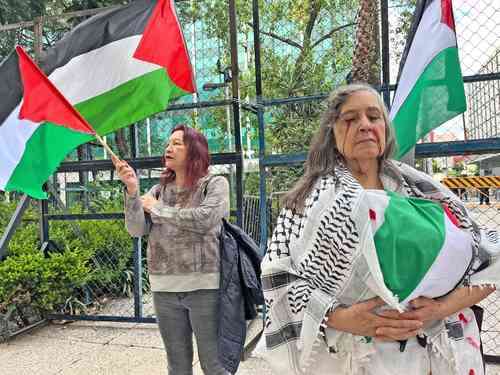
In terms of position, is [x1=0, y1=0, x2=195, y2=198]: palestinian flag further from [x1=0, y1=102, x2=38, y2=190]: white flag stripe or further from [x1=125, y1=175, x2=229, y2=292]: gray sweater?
[x1=125, y1=175, x2=229, y2=292]: gray sweater

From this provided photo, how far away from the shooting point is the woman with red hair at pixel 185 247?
97.1 inches

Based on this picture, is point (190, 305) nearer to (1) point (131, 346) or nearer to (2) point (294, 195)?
(2) point (294, 195)

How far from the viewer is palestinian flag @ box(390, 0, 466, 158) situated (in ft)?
8.07

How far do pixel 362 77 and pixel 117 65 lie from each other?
200cm

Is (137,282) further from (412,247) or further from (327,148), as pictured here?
(412,247)

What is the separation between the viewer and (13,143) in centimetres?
298

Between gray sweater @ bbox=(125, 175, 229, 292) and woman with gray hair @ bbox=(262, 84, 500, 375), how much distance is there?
1.00 metres

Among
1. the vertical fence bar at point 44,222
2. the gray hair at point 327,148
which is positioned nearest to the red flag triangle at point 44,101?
the gray hair at point 327,148

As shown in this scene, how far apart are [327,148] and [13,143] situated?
236cm

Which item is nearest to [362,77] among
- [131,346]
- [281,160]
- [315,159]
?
[281,160]

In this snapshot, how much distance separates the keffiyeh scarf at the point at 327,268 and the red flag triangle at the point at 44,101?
176 cm

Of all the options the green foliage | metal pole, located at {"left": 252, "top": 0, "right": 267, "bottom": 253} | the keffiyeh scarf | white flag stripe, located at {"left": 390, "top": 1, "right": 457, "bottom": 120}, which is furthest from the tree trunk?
the green foliage

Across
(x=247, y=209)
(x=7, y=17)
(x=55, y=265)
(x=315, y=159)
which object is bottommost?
(x=55, y=265)

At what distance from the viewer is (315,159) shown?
1.61 m
